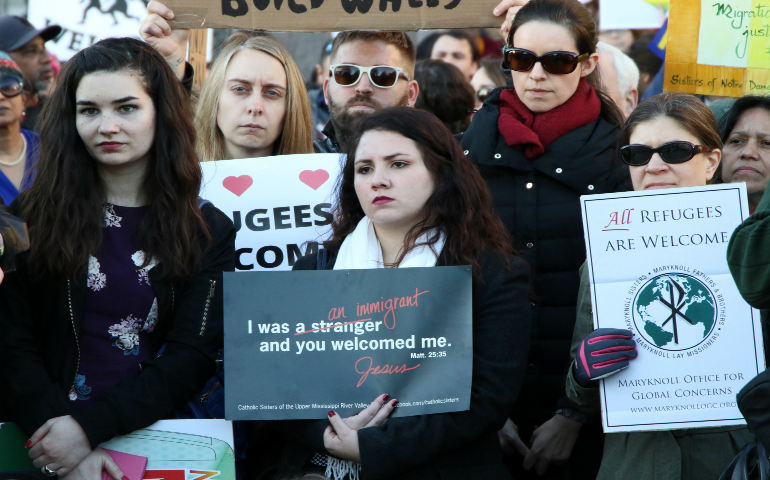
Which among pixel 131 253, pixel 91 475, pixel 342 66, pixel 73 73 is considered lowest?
pixel 91 475

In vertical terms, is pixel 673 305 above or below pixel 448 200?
below

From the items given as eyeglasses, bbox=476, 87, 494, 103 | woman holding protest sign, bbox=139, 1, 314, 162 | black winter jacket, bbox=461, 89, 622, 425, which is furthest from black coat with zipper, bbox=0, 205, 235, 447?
eyeglasses, bbox=476, 87, 494, 103

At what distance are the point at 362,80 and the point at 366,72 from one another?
0.05 m

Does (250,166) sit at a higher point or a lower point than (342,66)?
lower

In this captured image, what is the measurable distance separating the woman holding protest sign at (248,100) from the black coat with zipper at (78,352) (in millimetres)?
1194

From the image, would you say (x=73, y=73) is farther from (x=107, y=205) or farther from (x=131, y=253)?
(x=131, y=253)

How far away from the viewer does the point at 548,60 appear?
3.66 meters

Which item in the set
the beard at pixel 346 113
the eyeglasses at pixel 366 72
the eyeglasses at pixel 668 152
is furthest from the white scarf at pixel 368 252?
the eyeglasses at pixel 366 72

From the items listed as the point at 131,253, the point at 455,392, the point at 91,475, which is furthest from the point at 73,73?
the point at 455,392

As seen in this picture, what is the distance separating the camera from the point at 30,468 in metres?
2.98

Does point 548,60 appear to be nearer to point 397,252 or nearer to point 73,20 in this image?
point 397,252

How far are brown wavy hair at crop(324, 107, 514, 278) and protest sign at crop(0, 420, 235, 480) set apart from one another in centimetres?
85

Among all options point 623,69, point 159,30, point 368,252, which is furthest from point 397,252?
point 623,69

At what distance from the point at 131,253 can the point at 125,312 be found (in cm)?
22
